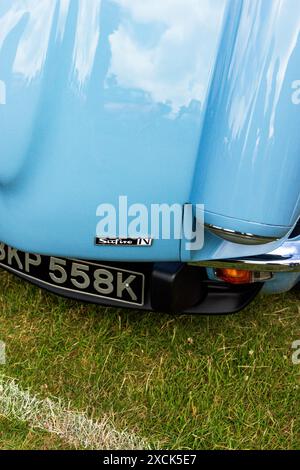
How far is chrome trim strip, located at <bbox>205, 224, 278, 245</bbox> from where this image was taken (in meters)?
1.48

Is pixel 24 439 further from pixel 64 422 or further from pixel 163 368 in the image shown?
pixel 163 368

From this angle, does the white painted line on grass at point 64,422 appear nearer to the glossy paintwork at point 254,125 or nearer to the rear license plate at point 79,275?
the rear license plate at point 79,275

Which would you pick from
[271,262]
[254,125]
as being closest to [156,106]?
[254,125]

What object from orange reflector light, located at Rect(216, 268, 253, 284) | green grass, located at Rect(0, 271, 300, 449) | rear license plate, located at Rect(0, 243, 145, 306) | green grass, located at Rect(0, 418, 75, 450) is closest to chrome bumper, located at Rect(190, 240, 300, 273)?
orange reflector light, located at Rect(216, 268, 253, 284)

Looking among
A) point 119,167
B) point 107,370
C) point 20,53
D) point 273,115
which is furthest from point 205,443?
point 20,53

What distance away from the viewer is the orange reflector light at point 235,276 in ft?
5.81

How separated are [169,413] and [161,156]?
3.08 feet

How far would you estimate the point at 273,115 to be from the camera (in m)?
1.40

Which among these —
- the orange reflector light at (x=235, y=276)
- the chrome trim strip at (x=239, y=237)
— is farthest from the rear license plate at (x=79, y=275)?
the chrome trim strip at (x=239, y=237)

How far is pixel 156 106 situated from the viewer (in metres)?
1.44

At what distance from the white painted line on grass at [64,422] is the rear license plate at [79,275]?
0.40m

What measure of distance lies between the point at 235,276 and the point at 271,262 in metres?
0.16

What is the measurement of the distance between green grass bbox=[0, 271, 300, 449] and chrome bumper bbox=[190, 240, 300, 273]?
22.9 inches

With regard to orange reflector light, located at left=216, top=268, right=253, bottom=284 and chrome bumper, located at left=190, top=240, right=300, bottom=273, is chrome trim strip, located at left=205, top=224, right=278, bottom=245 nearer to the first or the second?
chrome bumper, located at left=190, top=240, right=300, bottom=273
